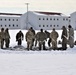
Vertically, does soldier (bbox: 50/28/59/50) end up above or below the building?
above

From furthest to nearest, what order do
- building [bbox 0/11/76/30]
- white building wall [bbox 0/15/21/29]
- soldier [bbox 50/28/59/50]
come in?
white building wall [bbox 0/15/21/29] < building [bbox 0/11/76/30] < soldier [bbox 50/28/59/50]

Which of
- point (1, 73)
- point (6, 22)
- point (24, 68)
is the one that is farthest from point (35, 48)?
point (6, 22)

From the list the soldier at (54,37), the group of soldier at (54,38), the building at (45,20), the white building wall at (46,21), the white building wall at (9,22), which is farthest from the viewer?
the white building wall at (9,22)

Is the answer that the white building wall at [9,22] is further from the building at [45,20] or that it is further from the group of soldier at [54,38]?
the group of soldier at [54,38]

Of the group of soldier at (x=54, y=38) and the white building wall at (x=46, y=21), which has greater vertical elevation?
the group of soldier at (x=54, y=38)

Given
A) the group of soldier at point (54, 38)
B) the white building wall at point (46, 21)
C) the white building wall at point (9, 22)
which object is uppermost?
the group of soldier at point (54, 38)

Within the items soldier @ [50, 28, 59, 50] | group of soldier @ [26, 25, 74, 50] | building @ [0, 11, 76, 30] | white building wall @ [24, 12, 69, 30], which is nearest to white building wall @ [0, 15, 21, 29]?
building @ [0, 11, 76, 30]

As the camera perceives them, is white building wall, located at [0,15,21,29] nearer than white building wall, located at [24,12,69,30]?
No

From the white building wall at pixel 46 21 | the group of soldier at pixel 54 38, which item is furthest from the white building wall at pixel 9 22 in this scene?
the group of soldier at pixel 54 38

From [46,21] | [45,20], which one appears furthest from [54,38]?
[46,21]

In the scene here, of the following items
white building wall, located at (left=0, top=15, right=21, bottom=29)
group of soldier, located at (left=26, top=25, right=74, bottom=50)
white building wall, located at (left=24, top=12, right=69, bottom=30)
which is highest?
group of soldier, located at (left=26, top=25, right=74, bottom=50)

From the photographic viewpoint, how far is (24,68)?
991 centimetres

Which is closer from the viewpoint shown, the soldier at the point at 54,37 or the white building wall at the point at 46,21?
the soldier at the point at 54,37

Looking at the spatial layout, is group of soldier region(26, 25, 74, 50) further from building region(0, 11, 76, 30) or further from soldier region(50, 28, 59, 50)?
building region(0, 11, 76, 30)
